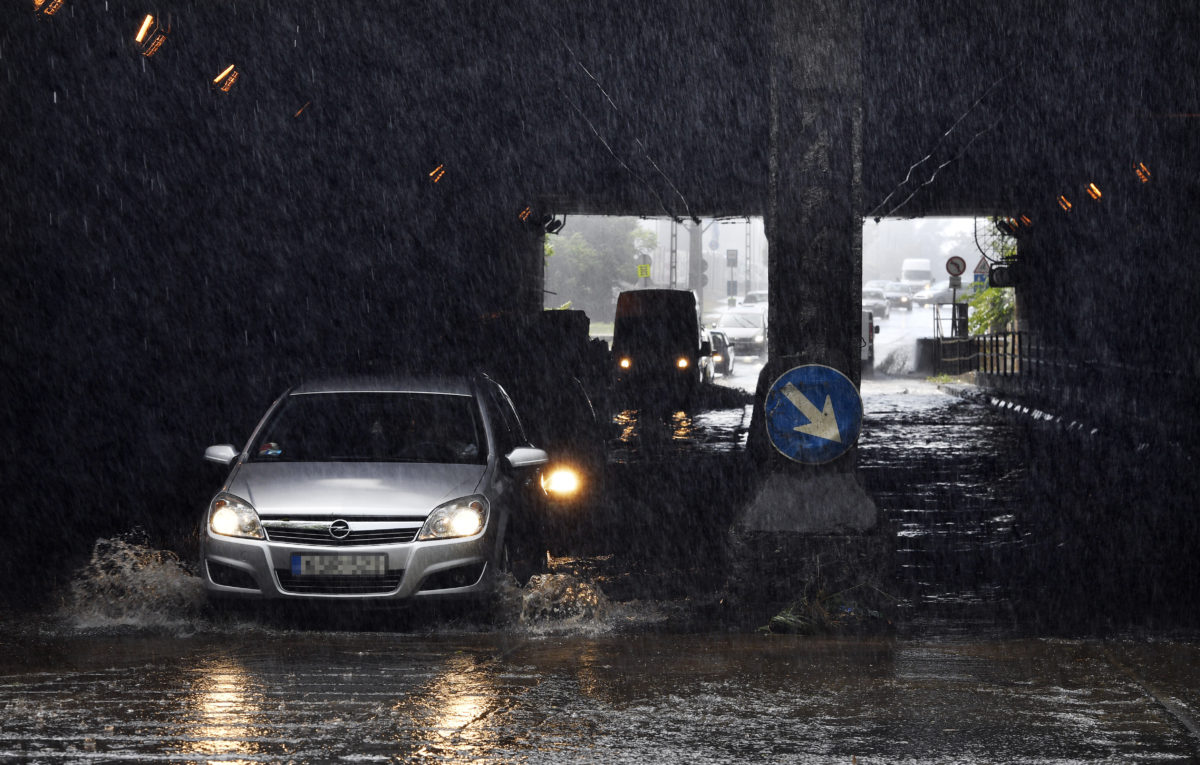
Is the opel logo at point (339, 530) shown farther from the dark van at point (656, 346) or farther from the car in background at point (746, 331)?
the car in background at point (746, 331)

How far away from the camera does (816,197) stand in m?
8.07

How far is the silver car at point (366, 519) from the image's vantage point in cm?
732

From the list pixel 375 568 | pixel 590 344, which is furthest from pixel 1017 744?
pixel 590 344

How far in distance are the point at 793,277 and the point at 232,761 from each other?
181 inches

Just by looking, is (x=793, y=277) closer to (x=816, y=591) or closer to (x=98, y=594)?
(x=816, y=591)

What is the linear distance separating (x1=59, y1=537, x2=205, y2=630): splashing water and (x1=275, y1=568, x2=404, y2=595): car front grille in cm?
79

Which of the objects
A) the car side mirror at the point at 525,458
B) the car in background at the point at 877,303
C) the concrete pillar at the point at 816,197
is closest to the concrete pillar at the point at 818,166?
the concrete pillar at the point at 816,197

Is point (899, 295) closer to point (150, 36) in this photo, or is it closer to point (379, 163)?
point (379, 163)

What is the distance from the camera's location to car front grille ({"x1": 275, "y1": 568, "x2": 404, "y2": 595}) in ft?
24.0

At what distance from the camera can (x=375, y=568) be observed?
24.0 ft

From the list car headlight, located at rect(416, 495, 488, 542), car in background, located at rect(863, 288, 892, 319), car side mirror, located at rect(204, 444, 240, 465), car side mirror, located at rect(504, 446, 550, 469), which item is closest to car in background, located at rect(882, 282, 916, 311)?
car in background, located at rect(863, 288, 892, 319)

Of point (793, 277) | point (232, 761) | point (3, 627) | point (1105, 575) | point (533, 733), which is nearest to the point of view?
point (232, 761)

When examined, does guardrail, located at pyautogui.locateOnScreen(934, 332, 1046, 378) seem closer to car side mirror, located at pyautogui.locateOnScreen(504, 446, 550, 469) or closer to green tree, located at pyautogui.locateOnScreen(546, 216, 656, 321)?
car side mirror, located at pyautogui.locateOnScreen(504, 446, 550, 469)

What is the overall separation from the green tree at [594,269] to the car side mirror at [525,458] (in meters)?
72.5
